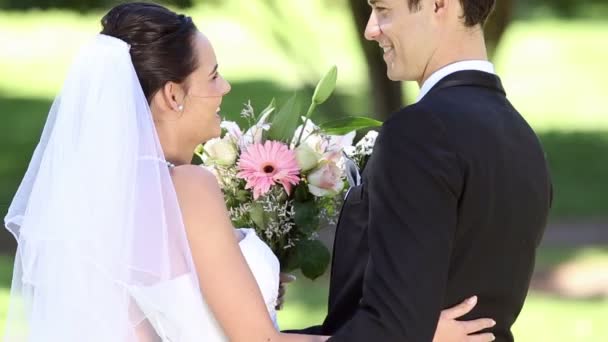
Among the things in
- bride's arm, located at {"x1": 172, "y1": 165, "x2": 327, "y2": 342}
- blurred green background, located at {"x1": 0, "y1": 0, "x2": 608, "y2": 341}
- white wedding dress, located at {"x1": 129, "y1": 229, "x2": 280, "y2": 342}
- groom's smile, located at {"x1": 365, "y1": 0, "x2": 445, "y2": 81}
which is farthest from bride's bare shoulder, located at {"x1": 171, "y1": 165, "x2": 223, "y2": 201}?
blurred green background, located at {"x1": 0, "y1": 0, "x2": 608, "y2": 341}

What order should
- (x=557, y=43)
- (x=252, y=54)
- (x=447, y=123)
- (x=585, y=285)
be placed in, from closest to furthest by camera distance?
(x=447, y=123) → (x=585, y=285) → (x=252, y=54) → (x=557, y=43)

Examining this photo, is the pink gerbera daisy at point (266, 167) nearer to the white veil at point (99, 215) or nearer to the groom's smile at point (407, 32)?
the white veil at point (99, 215)

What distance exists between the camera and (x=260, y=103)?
2078 cm

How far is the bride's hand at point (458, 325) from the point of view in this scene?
321 cm

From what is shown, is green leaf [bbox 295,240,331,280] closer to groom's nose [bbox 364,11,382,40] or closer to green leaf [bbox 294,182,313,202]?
green leaf [bbox 294,182,313,202]

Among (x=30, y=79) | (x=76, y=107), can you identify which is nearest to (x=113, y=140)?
(x=76, y=107)

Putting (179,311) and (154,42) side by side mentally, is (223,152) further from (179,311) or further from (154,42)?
(179,311)

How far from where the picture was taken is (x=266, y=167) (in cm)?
393

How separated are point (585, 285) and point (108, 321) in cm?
809

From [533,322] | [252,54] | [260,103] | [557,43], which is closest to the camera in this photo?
[533,322]

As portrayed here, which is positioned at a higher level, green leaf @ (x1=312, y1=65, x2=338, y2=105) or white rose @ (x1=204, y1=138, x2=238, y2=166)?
green leaf @ (x1=312, y1=65, x2=338, y2=105)

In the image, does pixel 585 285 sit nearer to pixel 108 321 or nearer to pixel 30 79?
pixel 108 321

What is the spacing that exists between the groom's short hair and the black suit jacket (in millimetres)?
142

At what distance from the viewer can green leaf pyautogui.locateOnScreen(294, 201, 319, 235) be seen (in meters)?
4.02
